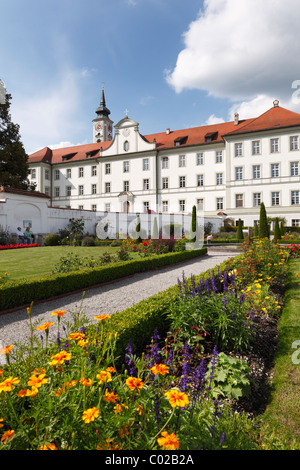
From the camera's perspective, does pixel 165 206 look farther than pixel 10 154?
Yes

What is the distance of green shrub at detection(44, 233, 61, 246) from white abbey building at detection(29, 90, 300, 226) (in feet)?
59.8

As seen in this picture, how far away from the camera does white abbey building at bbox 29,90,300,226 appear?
1217 inches

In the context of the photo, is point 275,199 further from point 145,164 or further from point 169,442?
point 169,442

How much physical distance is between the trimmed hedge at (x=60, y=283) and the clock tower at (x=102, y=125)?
5387 centimetres

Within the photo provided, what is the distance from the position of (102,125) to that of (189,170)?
1207 inches

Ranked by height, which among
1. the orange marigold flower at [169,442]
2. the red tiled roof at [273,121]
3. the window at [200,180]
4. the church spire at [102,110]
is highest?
the church spire at [102,110]

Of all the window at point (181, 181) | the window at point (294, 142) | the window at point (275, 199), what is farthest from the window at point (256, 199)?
the window at point (181, 181)

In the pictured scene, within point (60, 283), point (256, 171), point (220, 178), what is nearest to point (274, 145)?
point (256, 171)

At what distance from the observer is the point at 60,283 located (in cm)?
673

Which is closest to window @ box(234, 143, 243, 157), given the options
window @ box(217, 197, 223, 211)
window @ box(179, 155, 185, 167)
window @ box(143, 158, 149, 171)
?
window @ box(217, 197, 223, 211)

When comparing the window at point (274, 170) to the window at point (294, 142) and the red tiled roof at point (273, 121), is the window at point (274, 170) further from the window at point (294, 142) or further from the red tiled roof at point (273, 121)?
the red tiled roof at point (273, 121)

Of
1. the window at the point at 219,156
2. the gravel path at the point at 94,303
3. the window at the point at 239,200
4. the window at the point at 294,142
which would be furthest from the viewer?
the window at the point at 219,156

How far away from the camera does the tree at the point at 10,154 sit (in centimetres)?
2483
